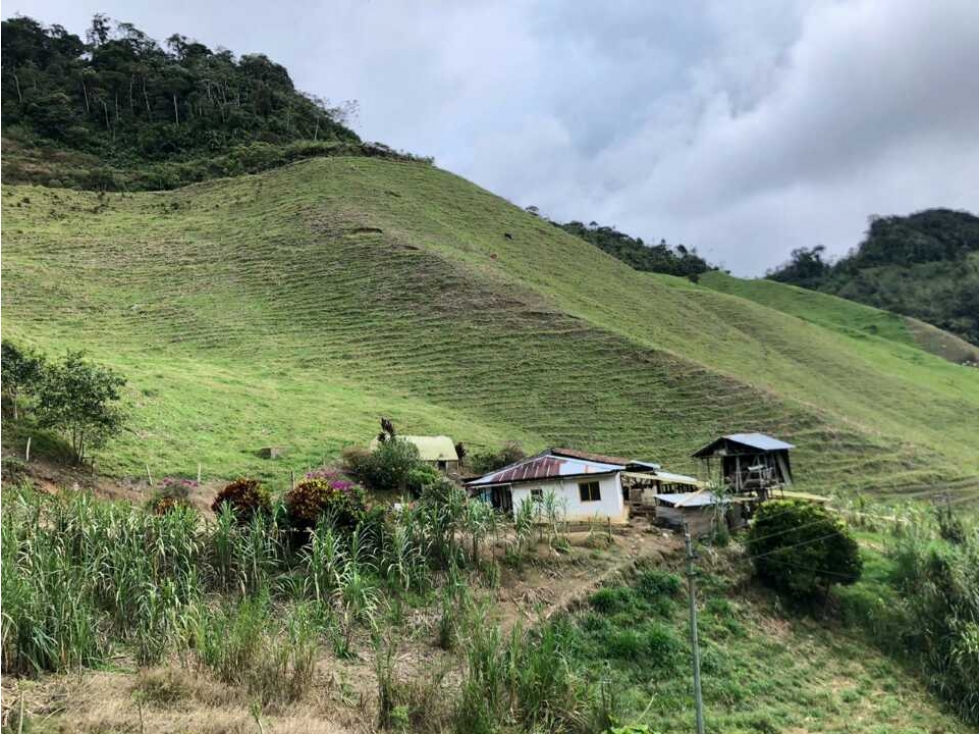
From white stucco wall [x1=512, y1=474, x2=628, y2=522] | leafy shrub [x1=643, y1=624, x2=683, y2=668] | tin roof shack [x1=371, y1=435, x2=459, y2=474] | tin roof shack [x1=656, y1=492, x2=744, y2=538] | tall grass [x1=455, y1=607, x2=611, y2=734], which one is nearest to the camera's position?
tall grass [x1=455, y1=607, x2=611, y2=734]

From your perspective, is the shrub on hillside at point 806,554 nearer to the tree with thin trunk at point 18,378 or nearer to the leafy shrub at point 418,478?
the leafy shrub at point 418,478

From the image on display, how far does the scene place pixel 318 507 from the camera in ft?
51.9

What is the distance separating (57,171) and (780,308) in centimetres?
9523

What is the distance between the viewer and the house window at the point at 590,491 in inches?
938

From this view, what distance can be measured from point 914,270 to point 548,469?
142m

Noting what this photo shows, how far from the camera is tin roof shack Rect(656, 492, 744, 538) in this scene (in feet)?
76.0

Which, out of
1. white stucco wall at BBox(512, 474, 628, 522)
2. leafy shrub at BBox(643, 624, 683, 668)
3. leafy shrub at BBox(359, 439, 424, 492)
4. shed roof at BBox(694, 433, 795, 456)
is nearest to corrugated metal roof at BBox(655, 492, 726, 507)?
white stucco wall at BBox(512, 474, 628, 522)

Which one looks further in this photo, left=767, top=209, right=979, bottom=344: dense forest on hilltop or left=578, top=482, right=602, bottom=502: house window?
left=767, top=209, right=979, bottom=344: dense forest on hilltop

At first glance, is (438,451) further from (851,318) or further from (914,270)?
(914,270)

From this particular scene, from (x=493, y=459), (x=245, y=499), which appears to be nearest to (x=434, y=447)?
(x=493, y=459)

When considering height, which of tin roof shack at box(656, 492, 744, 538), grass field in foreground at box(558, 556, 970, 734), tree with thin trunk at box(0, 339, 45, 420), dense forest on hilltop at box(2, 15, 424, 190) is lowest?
grass field in foreground at box(558, 556, 970, 734)

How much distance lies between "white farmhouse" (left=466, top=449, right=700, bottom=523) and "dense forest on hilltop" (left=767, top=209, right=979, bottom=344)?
113 meters

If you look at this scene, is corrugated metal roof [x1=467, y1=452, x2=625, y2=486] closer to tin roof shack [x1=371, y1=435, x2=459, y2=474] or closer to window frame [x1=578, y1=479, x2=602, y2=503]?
window frame [x1=578, y1=479, x2=602, y2=503]

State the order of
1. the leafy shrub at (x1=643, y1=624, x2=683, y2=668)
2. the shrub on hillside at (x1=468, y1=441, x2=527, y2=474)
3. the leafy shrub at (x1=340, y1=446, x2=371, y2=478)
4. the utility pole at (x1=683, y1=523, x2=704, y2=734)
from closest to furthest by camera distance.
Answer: the utility pole at (x1=683, y1=523, x2=704, y2=734) < the leafy shrub at (x1=643, y1=624, x2=683, y2=668) < the leafy shrub at (x1=340, y1=446, x2=371, y2=478) < the shrub on hillside at (x1=468, y1=441, x2=527, y2=474)
